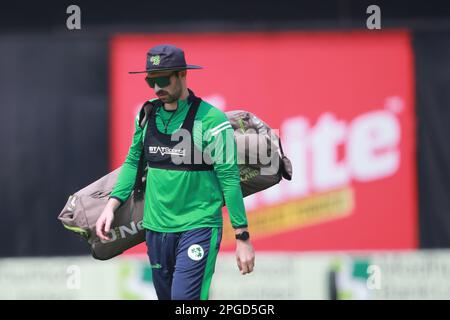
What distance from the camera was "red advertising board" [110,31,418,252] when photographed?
963cm

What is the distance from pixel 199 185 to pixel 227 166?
0.66 feet

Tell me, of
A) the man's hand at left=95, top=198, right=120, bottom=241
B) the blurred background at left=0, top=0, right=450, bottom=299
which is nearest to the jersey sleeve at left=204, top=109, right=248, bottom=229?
the man's hand at left=95, top=198, right=120, bottom=241

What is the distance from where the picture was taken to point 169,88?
5.39 m

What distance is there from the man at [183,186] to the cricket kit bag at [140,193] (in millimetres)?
157

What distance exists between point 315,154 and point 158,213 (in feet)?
14.6

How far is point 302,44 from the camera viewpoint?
9656mm

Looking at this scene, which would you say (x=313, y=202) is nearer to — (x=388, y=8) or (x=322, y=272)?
(x=322, y=272)

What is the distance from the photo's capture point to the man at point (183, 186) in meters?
5.32

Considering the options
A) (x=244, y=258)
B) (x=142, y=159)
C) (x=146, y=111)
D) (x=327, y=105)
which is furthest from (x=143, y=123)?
(x=327, y=105)

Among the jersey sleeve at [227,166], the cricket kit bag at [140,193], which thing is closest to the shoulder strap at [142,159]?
the cricket kit bag at [140,193]

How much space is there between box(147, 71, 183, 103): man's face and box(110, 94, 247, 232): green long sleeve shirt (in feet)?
0.21

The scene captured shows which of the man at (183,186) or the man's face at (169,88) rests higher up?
the man's face at (169,88)

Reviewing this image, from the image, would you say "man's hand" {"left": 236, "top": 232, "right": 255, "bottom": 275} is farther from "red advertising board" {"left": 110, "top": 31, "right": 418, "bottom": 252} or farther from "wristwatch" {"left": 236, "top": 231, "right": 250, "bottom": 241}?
"red advertising board" {"left": 110, "top": 31, "right": 418, "bottom": 252}

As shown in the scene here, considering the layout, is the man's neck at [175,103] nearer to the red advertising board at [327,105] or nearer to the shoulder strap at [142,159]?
the shoulder strap at [142,159]
